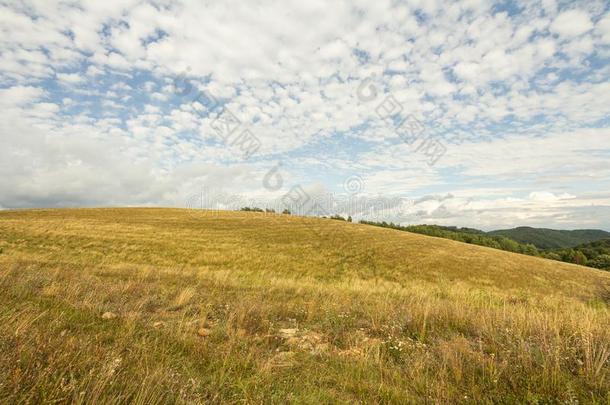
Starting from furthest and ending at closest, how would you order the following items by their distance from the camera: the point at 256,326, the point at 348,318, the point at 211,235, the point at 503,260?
the point at 211,235
the point at 503,260
the point at 348,318
the point at 256,326

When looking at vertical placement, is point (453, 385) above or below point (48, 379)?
below

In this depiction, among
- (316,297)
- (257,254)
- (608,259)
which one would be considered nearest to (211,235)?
(257,254)

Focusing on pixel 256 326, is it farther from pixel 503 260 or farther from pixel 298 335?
pixel 503 260

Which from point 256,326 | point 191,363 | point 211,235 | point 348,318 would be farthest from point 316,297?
point 211,235

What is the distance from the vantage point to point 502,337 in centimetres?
583

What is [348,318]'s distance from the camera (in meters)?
7.72

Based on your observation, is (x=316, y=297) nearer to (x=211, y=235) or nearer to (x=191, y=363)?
(x=191, y=363)

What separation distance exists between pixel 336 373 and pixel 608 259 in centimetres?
12083

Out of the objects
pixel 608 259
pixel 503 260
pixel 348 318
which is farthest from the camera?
pixel 608 259

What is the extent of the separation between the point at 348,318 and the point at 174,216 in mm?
58906

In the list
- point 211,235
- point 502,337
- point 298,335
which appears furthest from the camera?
point 211,235

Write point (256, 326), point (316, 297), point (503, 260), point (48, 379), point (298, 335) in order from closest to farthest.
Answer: point (48, 379)
point (298, 335)
point (256, 326)
point (316, 297)
point (503, 260)

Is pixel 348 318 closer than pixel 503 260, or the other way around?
pixel 348 318

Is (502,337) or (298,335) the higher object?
(502,337)
